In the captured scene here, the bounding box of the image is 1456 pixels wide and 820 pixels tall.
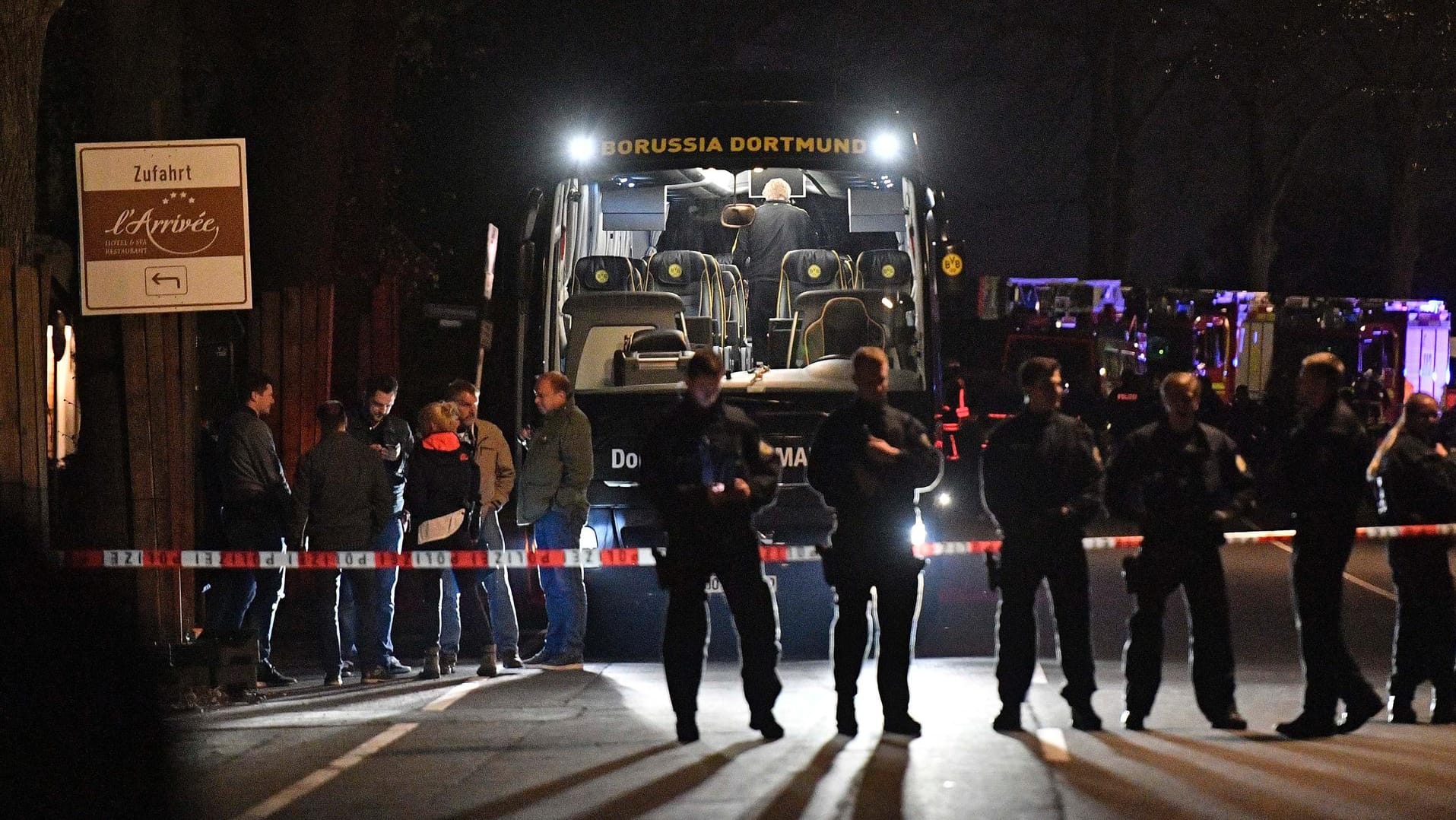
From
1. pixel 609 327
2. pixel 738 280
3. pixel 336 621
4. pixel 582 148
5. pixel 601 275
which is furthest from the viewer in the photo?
pixel 738 280

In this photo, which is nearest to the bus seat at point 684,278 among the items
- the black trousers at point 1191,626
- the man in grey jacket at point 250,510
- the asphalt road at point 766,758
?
the asphalt road at point 766,758

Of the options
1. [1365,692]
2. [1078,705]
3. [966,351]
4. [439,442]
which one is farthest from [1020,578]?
[966,351]

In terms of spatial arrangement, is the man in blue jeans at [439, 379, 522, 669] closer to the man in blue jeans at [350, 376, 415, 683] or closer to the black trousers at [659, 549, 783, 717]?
the man in blue jeans at [350, 376, 415, 683]

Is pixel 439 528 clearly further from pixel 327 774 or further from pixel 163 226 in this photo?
pixel 327 774

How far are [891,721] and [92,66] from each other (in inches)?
276

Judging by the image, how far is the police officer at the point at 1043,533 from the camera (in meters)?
8.58

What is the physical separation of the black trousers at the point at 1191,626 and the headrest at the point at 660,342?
15.0 feet

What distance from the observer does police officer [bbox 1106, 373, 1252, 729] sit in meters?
8.54

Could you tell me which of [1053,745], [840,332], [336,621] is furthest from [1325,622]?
[336,621]

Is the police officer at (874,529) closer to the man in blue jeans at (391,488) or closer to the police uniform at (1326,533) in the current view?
the police uniform at (1326,533)

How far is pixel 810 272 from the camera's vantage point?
521 inches

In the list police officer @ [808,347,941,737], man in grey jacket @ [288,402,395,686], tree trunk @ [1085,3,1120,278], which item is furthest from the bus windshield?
tree trunk @ [1085,3,1120,278]

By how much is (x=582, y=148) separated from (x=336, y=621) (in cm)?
371

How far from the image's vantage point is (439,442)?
11133mm
